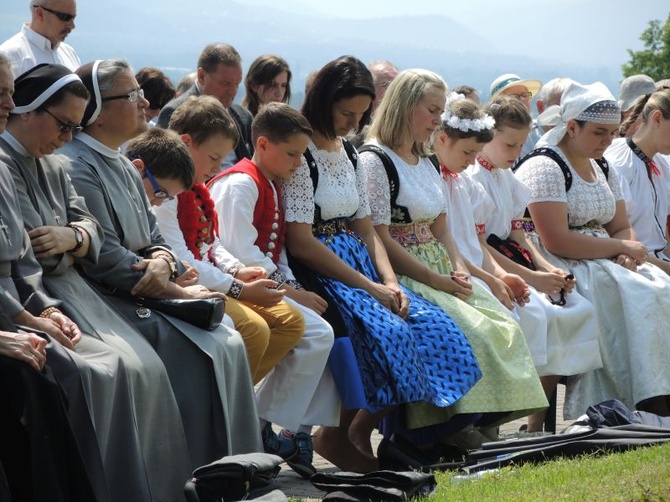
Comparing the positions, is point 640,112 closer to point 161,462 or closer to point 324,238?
point 324,238

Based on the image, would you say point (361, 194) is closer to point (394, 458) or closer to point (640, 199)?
point (394, 458)

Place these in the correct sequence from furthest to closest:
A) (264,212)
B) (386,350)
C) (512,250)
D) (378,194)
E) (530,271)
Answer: (512,250) → (530,271) → (378,194) → (264,212) → (386,350)

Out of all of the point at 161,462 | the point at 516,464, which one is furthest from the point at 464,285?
the point at 161,462

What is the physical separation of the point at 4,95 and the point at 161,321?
125 cm

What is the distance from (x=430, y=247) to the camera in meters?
7.67

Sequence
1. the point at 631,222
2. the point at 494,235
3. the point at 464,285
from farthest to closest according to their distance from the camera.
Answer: the point at 631,222, the point at 494,235, the point at 464,285

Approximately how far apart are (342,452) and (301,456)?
464 mm

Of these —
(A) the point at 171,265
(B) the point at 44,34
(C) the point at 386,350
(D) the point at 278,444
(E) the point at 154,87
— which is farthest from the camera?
(E) the point at 154,87

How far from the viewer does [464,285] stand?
7.52m

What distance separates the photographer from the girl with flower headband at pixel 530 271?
7.94 m

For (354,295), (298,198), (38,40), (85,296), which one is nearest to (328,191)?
(298,198)

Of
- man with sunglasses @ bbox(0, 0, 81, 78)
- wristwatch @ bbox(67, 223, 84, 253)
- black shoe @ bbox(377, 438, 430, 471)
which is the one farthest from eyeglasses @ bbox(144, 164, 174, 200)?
man with sunglasses @ bbox(0, 0, 81, 78)

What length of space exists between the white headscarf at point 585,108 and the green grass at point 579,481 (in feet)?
10.0

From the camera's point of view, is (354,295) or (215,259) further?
(354,295)
